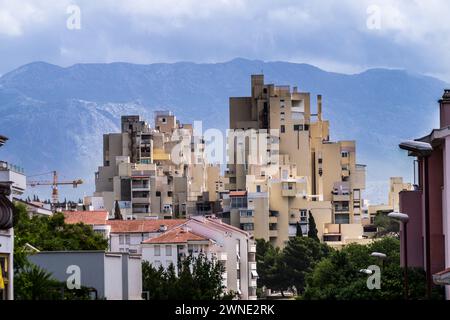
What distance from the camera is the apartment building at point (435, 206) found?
50.1 m

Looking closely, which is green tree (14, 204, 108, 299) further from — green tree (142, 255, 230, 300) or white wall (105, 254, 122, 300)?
green tree (142, 255, 230, 300)

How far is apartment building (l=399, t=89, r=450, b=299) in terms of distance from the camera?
165ft

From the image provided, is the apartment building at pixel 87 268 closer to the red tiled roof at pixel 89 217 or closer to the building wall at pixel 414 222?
the building wall at pixel 414 222

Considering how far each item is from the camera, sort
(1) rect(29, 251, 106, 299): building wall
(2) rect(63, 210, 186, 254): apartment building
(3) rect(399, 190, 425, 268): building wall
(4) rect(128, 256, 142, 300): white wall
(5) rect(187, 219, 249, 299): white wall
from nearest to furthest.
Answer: (3) rect(399, 190, 425, 268): building wall, (1) rect(29, 251, 106, 299): building wall, (4) rect(128, 256, 142, 300): white wall, (5) rect(187, 219, 249, 299): white wall, (2) rect(63, 210, 186, 254): apartment building

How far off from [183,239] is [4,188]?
10376cm

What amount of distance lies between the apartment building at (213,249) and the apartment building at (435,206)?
81.0 meters

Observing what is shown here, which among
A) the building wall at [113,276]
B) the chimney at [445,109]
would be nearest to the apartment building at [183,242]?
the building wall at [113,276]

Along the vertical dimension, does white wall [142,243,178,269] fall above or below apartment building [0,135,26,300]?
above

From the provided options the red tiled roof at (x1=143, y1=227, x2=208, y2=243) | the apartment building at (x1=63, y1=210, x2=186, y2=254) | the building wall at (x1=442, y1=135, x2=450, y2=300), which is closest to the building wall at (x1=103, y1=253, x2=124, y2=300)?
the building wall at (x1=442, y1=135, x2=450, y2=300)

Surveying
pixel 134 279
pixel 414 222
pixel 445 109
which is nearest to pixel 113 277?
pixel 134 279

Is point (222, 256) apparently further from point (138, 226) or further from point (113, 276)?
→ point (113, 276)

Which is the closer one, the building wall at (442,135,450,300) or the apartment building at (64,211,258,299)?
the building wall at (442,135,450,300)

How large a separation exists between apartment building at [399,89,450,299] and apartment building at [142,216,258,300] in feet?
266

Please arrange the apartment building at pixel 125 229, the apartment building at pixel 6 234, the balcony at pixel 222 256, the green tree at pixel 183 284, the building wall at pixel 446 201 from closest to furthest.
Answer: the apartment building at pixel 6 234 → the building wall at pixel 446 201 → the green tree at pixel 183 284 → the balcony at pixel 222 256 → the apartment building at pixel 125 229
